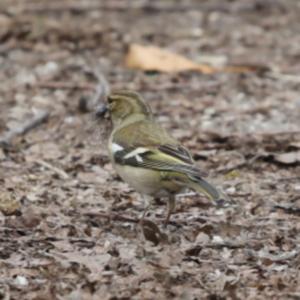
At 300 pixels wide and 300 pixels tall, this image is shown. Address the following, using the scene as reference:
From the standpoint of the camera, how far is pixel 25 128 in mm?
8609

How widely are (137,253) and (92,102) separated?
348 cm

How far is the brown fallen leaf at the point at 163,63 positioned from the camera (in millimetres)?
10453

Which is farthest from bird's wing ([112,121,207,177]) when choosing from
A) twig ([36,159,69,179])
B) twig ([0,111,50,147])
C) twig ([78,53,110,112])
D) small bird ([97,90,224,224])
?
twig ([78,53,110,112])

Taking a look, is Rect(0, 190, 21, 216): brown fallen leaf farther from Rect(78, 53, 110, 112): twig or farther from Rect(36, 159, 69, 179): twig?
Rect(78, 53, 110, 112): twig

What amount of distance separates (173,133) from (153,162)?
8.15 feet

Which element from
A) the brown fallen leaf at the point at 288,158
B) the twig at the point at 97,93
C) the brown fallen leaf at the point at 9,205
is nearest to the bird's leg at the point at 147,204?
the brown fallen leaf at the point at 9,205

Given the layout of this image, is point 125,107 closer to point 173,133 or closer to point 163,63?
point 173,133

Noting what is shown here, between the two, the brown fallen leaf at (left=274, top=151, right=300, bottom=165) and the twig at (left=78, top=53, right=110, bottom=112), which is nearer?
the brown fallen leaf at (left=274, top=151, right=300, bottom=165)

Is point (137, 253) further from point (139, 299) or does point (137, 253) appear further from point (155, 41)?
point (155, 41)

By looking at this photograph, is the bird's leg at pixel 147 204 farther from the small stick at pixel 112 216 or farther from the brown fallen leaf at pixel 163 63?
the brown fallen leaf at pixel 163 63

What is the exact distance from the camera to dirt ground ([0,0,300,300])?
18.4 ft

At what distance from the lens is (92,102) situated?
30.3 ft

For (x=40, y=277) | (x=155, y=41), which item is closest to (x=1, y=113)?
(x=155, y=41)

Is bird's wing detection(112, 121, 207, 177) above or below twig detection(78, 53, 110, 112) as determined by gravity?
below
